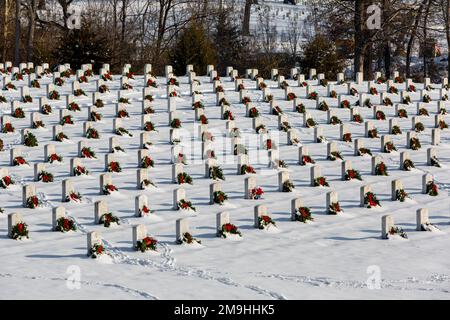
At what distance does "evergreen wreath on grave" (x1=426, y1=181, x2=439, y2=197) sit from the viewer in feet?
75.9

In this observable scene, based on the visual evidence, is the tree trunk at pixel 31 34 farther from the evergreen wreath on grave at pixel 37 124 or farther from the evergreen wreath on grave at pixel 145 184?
the evergreen wreath on grave at pixel 145 184

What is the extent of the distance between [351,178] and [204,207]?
385 cm

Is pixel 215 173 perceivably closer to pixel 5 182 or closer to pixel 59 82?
pixel 5 182

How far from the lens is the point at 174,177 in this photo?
77.3 feet

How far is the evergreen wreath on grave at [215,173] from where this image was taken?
24.0 meters

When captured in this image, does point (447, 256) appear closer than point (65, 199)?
Yes

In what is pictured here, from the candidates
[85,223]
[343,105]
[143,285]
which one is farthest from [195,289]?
[343,105]

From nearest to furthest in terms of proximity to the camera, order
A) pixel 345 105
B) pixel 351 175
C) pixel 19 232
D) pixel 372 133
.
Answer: pixel 19 232 → pixel 351 175 → pixel 372 133 → pixel 345 105

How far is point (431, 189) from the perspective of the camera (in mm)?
23156

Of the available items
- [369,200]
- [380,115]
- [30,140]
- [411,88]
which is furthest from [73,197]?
[411,88]

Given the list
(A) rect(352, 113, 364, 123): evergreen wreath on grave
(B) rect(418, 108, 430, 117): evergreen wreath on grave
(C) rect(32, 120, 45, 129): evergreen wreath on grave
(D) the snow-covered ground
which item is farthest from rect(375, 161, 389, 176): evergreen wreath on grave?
(C) rect(32, 120, 45, 129): evergreen wreath on grave

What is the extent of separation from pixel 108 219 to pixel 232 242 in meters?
2.36

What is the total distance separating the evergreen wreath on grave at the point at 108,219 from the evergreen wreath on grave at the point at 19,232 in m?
1.49

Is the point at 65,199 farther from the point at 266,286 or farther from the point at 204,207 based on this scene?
the point at 266,286
